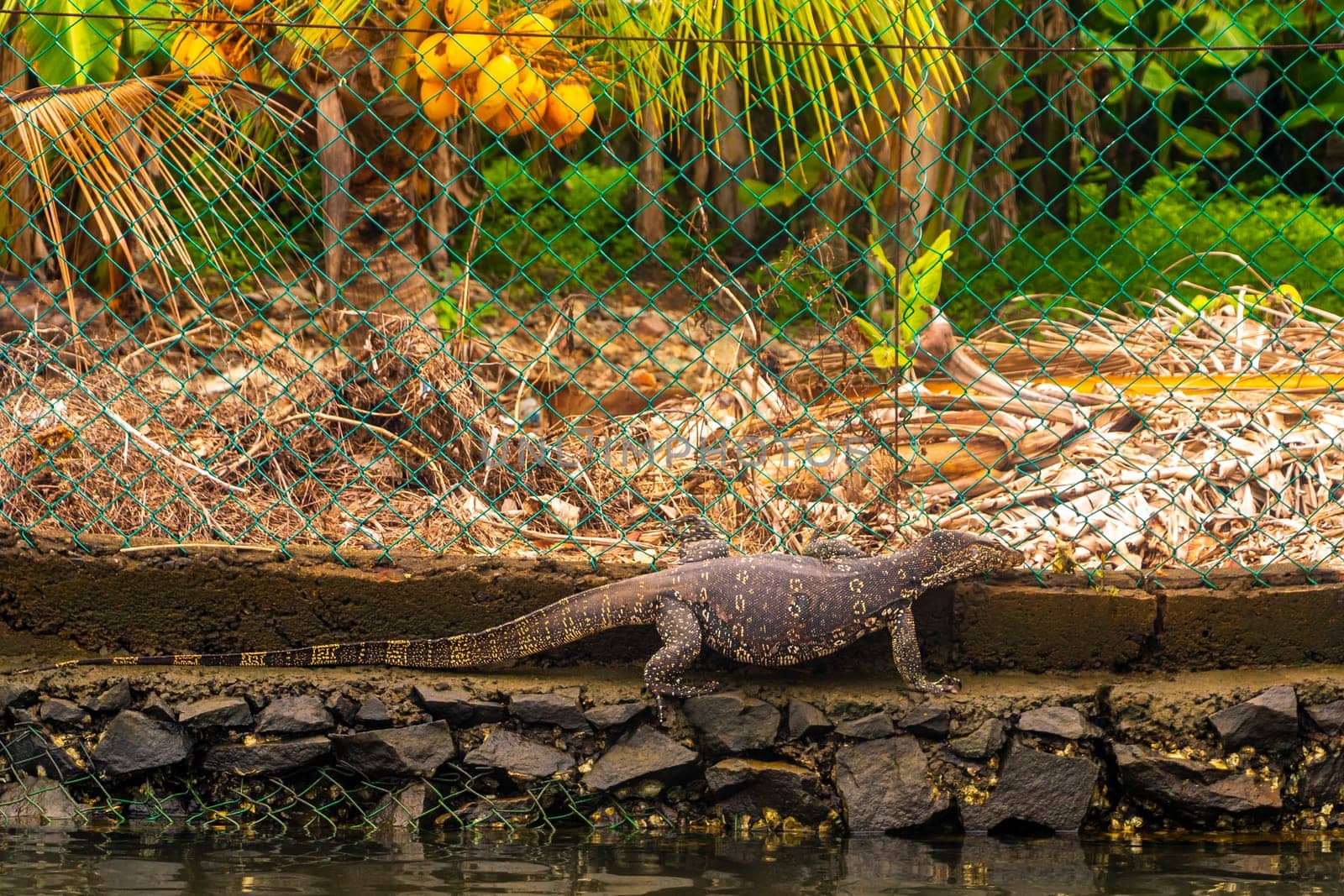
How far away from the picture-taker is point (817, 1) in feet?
17.0

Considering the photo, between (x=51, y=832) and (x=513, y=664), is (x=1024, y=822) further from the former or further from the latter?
(x=51, y=832)

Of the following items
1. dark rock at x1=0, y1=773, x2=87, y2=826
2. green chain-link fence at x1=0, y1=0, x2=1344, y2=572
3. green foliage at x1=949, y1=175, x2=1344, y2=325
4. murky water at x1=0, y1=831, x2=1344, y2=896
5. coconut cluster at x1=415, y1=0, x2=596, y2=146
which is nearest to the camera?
murky water at x1=0, y1=831, x2=1344, y2=896

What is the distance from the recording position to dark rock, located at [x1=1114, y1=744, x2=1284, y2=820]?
4367mm

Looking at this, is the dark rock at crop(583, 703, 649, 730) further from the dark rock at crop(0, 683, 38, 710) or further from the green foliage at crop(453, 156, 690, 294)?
the green foliage at crop(453, 156, 690, 294)

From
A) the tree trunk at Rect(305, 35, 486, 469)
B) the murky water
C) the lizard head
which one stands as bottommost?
the murky water

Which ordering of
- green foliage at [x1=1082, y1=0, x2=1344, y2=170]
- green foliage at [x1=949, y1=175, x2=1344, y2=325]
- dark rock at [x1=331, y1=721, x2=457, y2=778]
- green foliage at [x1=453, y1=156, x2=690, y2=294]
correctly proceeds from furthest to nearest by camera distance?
green foliage at [x1=1082, y1=0, x2=1344, y2=170] → green foliage at [x1=453, y1=156, x2=690, y2=294] → green foliage at [x1=949, y1=175, x2=1344, y2=325] → dark rock at [x1=331, y1=721, x2=457, y2=778]

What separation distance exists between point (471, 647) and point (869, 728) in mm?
1271

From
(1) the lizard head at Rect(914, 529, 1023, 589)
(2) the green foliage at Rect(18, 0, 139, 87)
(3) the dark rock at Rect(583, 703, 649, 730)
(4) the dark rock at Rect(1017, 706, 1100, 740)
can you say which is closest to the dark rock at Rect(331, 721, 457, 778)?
(3) the dark rock at Rect(583, 703, 649, 730)

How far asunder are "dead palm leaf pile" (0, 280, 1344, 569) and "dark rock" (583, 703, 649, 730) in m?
0.60

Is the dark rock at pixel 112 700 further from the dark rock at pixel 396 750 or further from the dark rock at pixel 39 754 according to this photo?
the dark rock at pixel 396 750

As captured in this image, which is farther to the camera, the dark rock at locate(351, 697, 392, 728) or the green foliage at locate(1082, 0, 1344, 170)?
the green foliage at locate(1082, 0, 1344, 170)

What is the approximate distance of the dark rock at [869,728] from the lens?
14.6 feet

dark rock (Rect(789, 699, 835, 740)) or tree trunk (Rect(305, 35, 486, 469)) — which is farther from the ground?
tree trunk (Rect(305, 35, 486, 469))

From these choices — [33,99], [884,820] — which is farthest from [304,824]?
[33,99]
